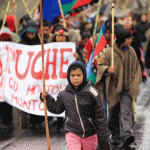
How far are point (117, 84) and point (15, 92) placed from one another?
6.05ft

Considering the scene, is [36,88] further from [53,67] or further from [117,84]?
[117,84]

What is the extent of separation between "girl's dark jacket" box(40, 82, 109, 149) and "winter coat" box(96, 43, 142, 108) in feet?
5.04

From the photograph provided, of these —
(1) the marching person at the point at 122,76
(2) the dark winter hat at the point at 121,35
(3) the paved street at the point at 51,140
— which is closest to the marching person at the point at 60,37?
(3) the paved street at the point at 51,140

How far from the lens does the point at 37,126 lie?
725cm

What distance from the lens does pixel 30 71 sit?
673cm

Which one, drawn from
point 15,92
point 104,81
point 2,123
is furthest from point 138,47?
point 2,123

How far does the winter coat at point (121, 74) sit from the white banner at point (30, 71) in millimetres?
922

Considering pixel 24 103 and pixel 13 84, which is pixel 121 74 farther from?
pixel 13 84

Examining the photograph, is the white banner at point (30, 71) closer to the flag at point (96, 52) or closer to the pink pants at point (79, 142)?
the flag at point (96, 52)

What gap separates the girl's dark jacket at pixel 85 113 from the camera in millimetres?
4336

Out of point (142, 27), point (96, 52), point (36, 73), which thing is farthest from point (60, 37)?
point (142, 27)

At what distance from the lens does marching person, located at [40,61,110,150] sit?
434cm

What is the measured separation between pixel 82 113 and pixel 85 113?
0.03 metres

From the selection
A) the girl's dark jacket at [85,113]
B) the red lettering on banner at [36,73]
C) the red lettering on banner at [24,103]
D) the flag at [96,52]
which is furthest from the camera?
the red lettering on banner at [36,73]
